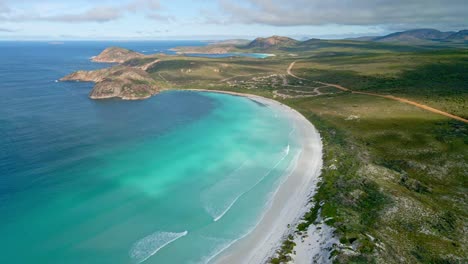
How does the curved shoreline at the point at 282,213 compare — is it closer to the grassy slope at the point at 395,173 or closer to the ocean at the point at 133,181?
the ocean at the point at 133,181

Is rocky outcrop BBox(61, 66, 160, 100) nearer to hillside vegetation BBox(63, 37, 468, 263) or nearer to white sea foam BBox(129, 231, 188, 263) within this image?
hillside vegetation BBox(63, 37, 468, 263)

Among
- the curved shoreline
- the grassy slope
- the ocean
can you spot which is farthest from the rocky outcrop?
the curved shoreline

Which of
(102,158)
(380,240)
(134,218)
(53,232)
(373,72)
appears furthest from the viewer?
(373,72)

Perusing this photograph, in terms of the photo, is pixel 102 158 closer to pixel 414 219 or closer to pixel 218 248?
pixel 218 248

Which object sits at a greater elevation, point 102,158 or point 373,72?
point 373,72

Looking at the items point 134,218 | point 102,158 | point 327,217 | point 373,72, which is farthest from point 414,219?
point 373,72

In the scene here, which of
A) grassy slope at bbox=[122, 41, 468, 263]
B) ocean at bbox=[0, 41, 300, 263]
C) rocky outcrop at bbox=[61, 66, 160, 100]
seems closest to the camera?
grassy slope at bbox=[122, 41, 468, 263]

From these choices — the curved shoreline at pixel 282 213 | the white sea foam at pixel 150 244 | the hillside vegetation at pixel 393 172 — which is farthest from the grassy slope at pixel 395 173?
the white sea foam at pixel 150 244
